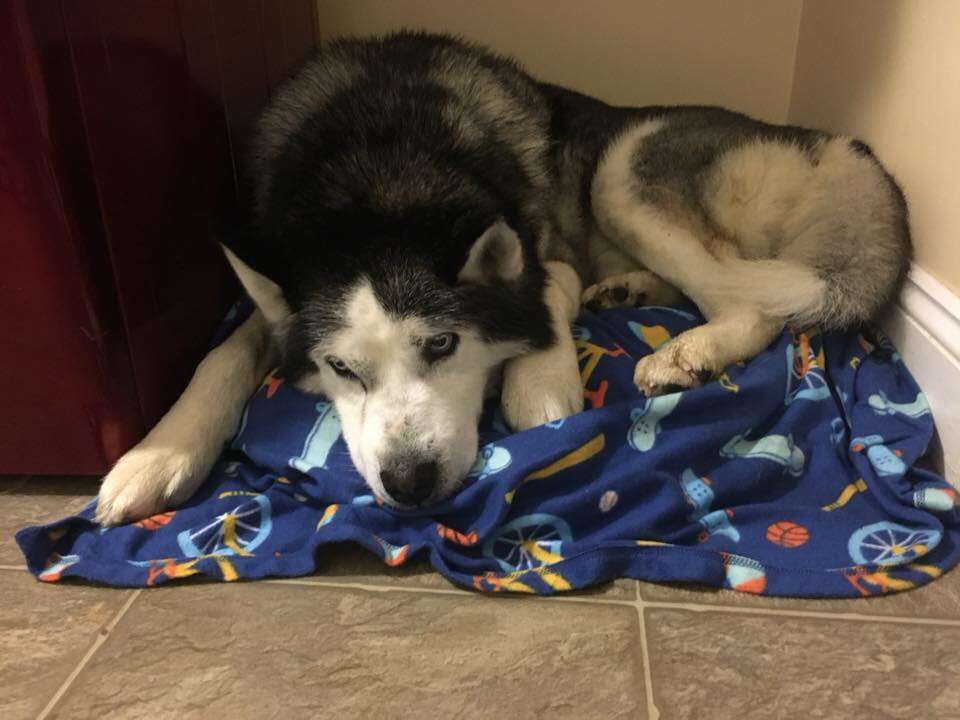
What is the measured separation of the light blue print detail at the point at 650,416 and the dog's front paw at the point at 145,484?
95cm

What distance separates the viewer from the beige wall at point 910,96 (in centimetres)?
171

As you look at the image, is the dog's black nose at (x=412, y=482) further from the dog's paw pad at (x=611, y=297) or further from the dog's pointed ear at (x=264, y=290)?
the dog's paw pad at (x=611, y=297)

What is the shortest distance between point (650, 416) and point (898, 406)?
63 cm

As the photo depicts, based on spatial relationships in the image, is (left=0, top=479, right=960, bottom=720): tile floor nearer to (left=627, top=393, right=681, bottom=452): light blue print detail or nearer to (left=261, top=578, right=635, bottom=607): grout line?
(left=261, top=578, right=635, bottom=607): grout line

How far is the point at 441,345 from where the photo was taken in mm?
1526

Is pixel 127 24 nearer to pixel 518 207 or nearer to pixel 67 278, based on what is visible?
pixel 67 278

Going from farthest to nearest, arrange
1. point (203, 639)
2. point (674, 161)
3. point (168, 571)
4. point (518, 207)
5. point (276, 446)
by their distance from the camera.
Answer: point (674, 161), point (518, 207), point (276, 446), point (168, 571), point (203, 639)

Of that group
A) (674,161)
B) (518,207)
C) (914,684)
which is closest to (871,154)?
(674,161)

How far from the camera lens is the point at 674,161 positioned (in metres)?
2.17

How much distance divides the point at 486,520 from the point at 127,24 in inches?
49.1

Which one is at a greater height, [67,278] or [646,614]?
[67,278]

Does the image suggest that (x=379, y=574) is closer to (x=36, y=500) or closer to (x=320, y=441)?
(x=320, y=441)

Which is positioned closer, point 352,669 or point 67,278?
point 352,669

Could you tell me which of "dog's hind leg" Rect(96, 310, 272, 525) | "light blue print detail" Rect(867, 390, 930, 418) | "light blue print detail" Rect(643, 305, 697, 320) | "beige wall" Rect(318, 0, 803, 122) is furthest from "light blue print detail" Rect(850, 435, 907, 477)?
"beige wall" Rect(318, 0, 803, 122)
